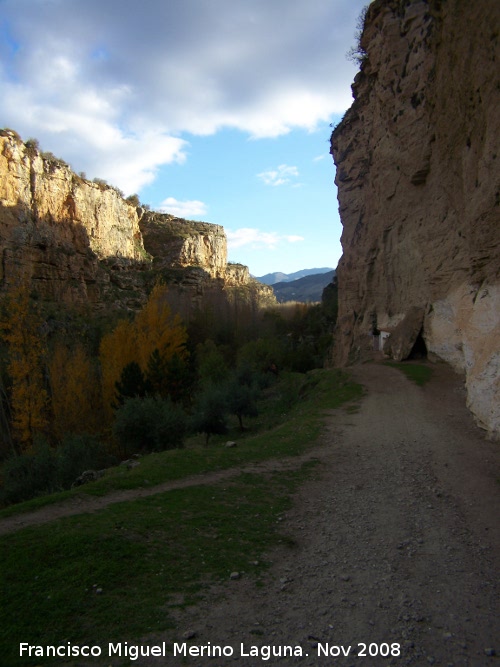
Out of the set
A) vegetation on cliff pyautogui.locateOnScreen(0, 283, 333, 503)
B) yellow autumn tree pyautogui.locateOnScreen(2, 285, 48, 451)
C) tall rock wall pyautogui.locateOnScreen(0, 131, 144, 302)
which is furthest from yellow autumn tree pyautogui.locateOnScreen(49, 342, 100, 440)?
tall rock wall pyautogui.locateOnScreen(0, 131, 144, 302)

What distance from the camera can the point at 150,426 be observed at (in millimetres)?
12320

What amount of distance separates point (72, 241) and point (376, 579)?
174 feet

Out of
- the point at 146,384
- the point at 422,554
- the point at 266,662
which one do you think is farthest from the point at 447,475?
the point at 146,384

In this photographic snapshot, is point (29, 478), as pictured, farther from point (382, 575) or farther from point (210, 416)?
point (382, 575)

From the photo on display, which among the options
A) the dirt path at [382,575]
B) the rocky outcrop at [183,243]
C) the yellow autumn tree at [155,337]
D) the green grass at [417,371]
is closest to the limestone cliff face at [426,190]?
the green grass at [417,371]

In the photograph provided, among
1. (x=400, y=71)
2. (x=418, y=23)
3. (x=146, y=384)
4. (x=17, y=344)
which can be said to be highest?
(x=418, y=23)

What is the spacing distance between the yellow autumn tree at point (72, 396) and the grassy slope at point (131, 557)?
13636 millimetres

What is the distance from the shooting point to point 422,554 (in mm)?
4344

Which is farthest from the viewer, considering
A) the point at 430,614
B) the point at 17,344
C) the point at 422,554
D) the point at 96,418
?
the point at 96,418

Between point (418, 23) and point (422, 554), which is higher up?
point (418, 23)

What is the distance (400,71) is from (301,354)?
2259cm

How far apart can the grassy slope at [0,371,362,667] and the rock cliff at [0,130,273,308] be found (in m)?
27.2

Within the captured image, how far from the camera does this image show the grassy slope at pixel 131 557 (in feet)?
10.8

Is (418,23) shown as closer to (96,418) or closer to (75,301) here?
(96,418)
